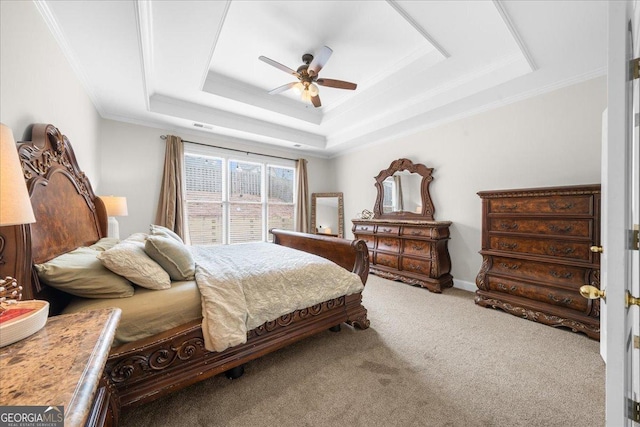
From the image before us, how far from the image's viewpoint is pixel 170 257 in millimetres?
1695

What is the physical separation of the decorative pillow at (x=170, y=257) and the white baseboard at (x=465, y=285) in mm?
3471

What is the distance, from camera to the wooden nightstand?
0.53 metres

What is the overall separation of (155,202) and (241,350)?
322cm

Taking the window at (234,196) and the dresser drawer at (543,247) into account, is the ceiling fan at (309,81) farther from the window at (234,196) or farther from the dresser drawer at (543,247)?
the dresser drawer at (543,247)

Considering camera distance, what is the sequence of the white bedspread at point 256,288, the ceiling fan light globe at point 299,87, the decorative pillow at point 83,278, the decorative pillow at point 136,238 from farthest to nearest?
the ceiling fan light globe at point 299,87
the decorative pillow at point 136,238
the white bedspread at point 256,288
the decorative pillow at point 83,278

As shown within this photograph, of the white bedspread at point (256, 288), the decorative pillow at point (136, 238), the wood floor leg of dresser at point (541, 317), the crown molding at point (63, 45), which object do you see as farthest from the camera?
the wood floor leg of dresser at point (541, 317)

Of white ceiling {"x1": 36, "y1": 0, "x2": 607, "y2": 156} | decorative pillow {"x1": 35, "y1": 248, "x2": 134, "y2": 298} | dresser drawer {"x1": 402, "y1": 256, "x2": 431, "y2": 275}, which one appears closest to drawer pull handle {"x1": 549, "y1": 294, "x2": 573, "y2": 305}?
dresser drawer {"x1": 402, "y1": 256, "x2": 431, "y2": 275}

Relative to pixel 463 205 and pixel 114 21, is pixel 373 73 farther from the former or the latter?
pixel 114 21

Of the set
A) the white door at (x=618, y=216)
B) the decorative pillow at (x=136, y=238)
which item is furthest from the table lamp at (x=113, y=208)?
the white door at (x=618, y=216)

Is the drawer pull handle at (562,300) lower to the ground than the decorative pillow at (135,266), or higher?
lower

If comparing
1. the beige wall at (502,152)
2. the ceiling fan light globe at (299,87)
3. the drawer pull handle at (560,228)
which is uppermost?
the ceiling fan light globe at (299,87)

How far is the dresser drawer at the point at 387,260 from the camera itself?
3806 millimetres

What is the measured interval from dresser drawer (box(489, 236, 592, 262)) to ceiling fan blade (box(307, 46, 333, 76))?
271 cm

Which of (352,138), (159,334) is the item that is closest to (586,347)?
(159,334)
